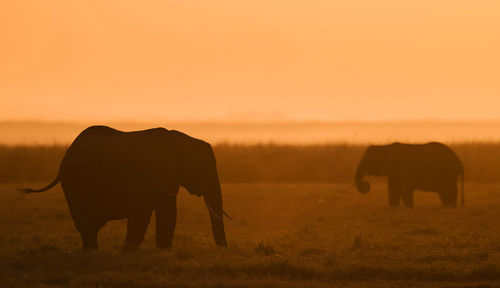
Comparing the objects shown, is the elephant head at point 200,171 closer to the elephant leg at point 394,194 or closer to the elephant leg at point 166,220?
the elephant leg at point 166,220

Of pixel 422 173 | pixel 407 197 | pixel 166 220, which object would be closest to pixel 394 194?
pixel 407 197

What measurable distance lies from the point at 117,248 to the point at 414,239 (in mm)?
5931

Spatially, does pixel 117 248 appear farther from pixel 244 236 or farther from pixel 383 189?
pixel 383 189

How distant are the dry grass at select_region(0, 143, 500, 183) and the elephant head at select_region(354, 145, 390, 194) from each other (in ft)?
40.1

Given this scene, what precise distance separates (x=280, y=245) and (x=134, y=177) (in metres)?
3.45

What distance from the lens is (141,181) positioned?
50.2 feet

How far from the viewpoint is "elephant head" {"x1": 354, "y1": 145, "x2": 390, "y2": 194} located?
28.8 meters

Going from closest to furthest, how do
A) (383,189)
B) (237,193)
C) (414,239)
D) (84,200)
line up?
(84,200)
(414,239)
(237,193)
(383,189)

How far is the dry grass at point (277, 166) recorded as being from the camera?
41469mm

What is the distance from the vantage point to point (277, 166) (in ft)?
145

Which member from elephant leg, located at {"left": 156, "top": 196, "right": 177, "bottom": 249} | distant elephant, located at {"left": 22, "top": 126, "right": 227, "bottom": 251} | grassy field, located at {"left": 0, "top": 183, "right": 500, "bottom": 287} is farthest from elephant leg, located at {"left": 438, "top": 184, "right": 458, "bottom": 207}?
elephant leg, located at {"left": 156, "top": 196, "right": 177, "bottom": 249}

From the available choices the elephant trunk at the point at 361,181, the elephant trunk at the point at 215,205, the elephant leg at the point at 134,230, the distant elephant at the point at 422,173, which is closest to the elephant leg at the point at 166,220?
the elephant leg at the point at 134,230

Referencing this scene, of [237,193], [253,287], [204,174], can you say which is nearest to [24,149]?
[237,193]

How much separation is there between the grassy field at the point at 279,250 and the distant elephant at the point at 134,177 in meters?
0.56
